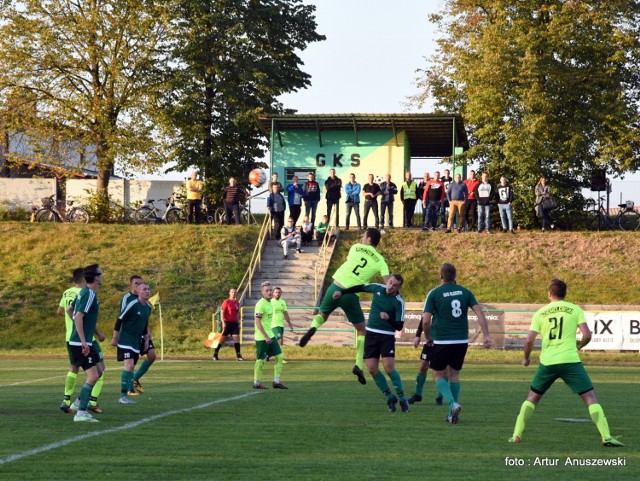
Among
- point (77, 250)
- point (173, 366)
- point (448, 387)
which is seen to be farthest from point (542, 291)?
point (448, 387)

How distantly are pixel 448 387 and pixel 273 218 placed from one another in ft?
87.5

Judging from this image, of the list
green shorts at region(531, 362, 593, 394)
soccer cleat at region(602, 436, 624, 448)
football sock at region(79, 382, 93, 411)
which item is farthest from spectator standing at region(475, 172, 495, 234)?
soccer cleat at region(602, 436, 624, 448)

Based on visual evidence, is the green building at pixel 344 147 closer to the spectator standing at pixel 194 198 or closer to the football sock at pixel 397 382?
the spectator standing at pixel 194 198

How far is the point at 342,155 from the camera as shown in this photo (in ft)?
146

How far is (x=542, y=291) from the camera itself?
3581 centimetres

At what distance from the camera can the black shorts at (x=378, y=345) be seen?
13969mm

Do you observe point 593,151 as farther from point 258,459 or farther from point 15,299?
point 258,459

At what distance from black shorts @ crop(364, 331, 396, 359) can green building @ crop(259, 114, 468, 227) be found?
2970 centimetres

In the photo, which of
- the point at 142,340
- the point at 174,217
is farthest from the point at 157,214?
the point at 142,340

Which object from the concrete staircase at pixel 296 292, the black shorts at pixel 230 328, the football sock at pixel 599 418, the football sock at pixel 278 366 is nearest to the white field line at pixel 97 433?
the football sock at pixel 278 366

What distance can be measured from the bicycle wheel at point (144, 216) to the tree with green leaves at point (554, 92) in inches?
566

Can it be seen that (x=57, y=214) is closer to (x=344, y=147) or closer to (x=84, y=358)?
(x=344, y=147)

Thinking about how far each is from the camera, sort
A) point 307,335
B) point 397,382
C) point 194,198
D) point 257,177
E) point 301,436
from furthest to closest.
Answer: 1. point 257,177
2. point 194,198
3. point 307,335
4. point 397,382
5. point 301,436

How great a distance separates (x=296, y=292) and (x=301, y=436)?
24.1m
